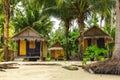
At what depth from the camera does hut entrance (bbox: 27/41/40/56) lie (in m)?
29.8

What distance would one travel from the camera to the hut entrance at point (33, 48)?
97.8 ft

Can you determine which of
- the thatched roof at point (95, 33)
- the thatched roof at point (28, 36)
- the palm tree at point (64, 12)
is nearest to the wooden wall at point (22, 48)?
the thatched roof at point (28, 36)

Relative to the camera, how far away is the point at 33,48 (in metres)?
30.1

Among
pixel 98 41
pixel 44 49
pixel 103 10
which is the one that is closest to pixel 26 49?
pixel 44 49

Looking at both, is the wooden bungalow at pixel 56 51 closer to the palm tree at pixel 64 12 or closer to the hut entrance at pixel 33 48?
the palm tree at pixel 64 12

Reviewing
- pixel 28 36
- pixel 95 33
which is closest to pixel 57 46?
pixel 28 36

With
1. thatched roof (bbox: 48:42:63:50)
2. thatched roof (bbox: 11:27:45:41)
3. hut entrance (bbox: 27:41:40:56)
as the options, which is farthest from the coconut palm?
thatched roof (bbox: 11:27:45:41)

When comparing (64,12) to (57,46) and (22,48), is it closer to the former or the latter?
(22,48)

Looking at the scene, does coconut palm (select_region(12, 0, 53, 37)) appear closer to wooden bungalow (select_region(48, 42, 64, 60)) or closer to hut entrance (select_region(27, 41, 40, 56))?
wooden bungalow (select_region(48, 42, 64, 60))

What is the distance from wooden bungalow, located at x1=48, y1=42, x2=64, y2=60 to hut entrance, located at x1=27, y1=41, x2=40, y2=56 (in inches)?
164

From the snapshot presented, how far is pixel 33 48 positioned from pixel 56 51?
6311 millimetres

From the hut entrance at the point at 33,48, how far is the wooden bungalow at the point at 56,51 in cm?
417

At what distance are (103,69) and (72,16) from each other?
684 inches

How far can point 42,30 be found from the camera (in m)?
39.3
